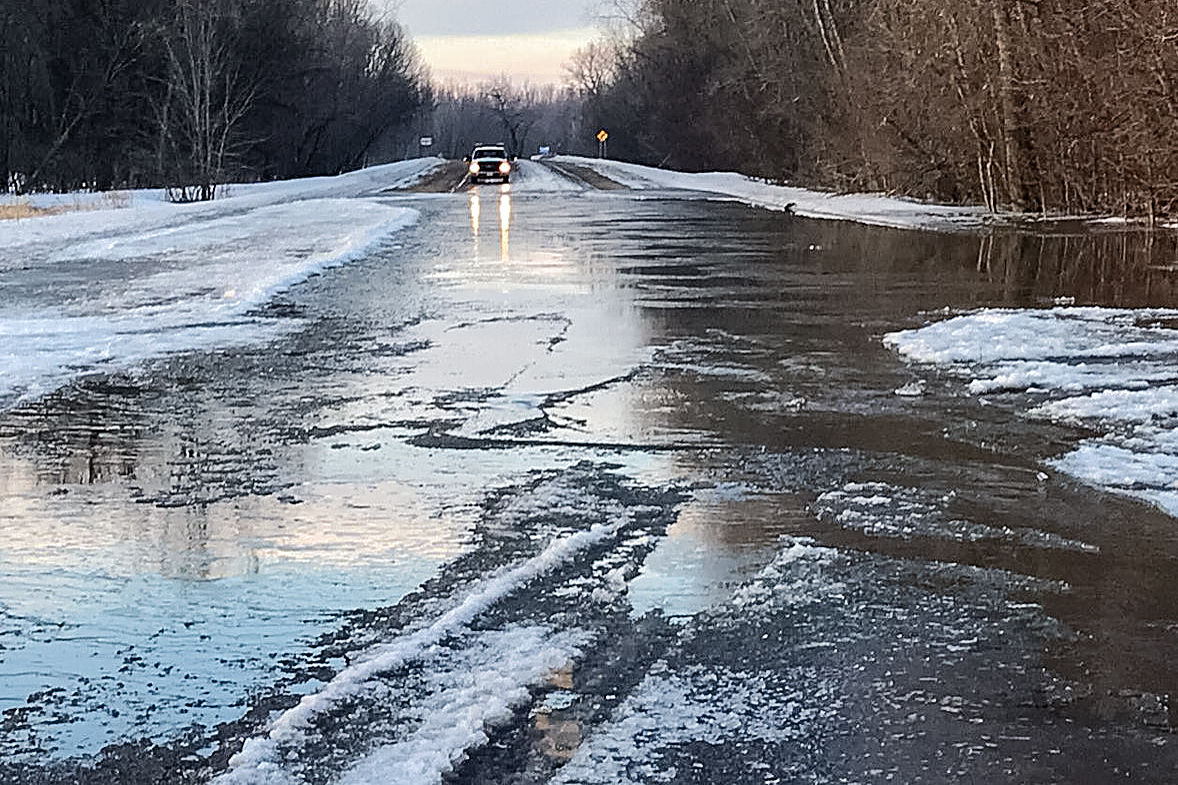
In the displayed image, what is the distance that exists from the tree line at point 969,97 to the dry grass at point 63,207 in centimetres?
2063

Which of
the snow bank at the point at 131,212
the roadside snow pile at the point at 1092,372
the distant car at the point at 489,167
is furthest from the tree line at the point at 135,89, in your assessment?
the roadside snow pile at the point at 1092,372

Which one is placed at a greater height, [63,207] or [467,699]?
[63,207]

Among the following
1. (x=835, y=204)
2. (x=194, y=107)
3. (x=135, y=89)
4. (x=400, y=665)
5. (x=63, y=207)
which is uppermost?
(x=135, y=89)

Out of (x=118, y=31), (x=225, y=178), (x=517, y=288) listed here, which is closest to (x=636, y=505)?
(x=517, y=288)

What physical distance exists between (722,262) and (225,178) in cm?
3547

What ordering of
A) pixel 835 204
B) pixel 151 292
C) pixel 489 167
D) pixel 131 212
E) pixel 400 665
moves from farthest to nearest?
pixel 489 167, pixel 835 204, pixel 131 212, pixel 151 292, pixel 400 665

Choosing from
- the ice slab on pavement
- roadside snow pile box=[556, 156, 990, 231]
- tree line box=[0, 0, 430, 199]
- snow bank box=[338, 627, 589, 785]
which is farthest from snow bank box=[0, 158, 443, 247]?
snow bank box=[338, 627, 589, 785]

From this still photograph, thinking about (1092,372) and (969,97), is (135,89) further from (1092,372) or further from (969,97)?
(1092,372)

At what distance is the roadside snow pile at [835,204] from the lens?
33.1 meters

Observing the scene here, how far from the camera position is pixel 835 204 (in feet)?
136

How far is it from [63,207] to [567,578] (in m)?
36.6

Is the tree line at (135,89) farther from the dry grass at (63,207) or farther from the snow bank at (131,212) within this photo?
the dry grass at (63,207)

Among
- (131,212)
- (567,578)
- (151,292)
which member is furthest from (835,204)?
(567,578)

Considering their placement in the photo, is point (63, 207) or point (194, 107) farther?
point (194, 107)
